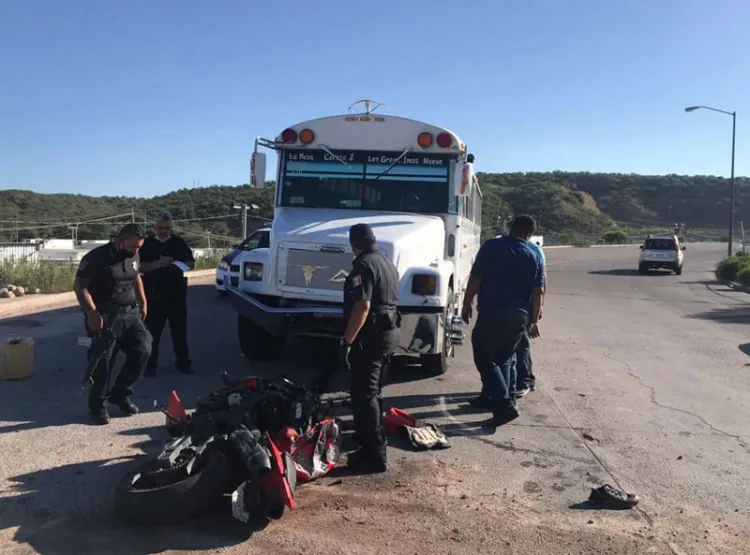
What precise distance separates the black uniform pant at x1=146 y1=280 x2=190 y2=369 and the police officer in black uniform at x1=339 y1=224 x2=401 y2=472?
10.6 feet

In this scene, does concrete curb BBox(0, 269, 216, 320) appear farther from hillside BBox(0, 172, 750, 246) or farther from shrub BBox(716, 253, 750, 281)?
shrub BBox(716, 253, 750, 281)

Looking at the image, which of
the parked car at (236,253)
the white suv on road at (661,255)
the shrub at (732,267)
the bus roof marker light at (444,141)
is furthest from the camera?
the white suv on road at (661,255)

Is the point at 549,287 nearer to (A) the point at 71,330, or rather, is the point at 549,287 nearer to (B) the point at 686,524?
(A) the point at 71,330

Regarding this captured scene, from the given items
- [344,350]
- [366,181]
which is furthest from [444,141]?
[344,350]

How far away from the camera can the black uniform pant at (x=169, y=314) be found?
743cm

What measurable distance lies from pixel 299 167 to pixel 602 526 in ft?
17.8

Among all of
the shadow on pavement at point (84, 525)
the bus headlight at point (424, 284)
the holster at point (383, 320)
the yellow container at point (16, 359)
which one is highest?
the bus headlight at point (424, 284)

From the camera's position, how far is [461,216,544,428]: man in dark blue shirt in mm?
6043

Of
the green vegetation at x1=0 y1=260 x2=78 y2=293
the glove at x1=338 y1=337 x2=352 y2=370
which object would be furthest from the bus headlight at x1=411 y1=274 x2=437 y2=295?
the green vegetation at x1=0 y1=260 x2=78 y2=293

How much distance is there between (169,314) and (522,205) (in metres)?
78.9

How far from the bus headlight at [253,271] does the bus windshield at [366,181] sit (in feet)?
4.03

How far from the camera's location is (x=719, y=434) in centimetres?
600

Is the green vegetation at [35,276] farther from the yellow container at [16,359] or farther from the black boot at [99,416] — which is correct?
the black boot at [99,416]

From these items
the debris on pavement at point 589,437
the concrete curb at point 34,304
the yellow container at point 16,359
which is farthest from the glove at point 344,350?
the concrete curb at point 34,304
